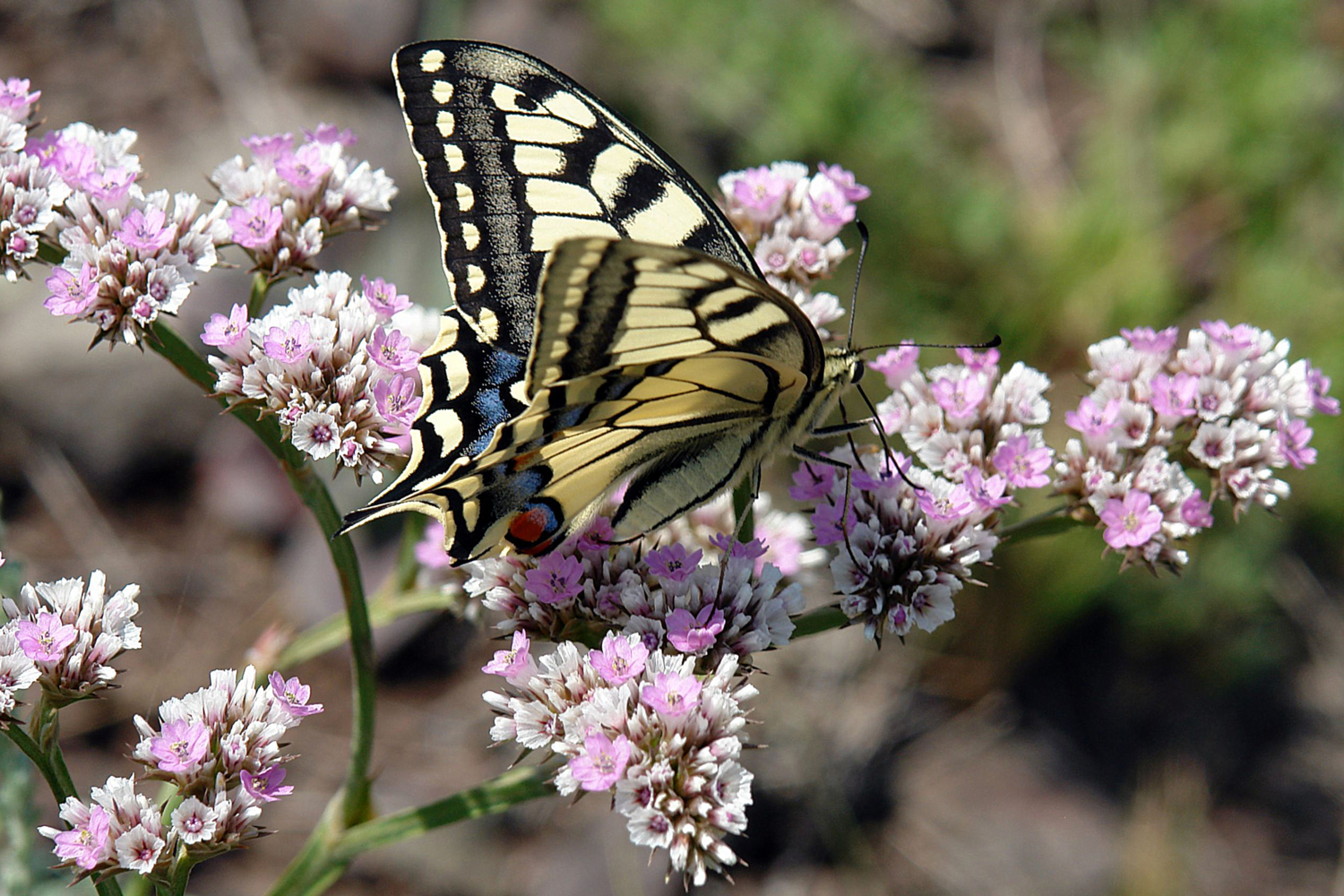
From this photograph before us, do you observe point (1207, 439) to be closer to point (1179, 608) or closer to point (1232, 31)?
point (1179, 608)

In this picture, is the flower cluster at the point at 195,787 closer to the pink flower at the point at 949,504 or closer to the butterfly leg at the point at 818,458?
the butterfly leg at the point at 818,458

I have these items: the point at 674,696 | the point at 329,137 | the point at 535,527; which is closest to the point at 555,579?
the point at 535,527

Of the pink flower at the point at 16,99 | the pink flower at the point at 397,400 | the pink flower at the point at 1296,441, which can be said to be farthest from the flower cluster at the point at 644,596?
the pink flower at the point at 16,99

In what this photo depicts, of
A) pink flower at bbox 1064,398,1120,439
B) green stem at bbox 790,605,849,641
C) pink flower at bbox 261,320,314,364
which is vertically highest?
pink flower at bbox 261,320,314,364

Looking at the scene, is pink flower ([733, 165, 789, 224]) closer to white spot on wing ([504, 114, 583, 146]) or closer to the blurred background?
white spot on wing ([504, 114, 583, 146])

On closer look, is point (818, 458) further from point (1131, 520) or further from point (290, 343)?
point (290, 343)

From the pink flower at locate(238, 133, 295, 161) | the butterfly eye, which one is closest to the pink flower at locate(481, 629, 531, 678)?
the butterfly eye
